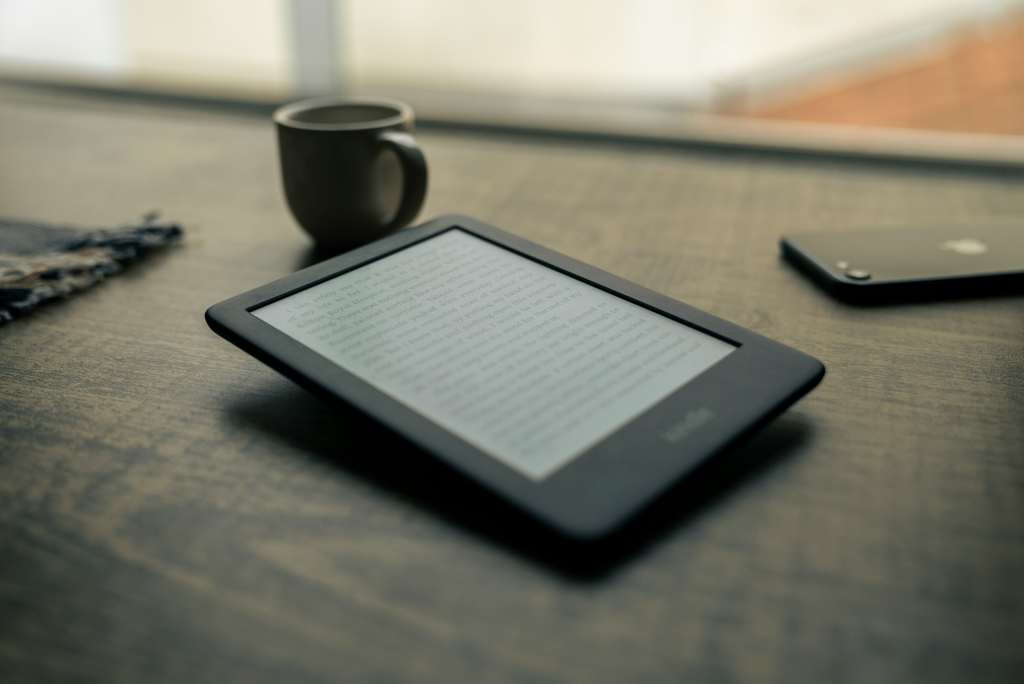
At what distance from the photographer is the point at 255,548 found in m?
0.29

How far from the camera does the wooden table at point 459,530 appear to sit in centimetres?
25

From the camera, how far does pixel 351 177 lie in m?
0.52

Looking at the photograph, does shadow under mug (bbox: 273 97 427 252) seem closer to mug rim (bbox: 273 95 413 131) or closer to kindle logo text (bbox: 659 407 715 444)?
mug rim (bbox: 273 95 413 131)

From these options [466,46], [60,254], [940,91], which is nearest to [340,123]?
[60,254]

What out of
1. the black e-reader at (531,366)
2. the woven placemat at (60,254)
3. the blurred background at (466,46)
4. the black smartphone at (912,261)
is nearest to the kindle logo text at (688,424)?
the black e-reader at (531,366)

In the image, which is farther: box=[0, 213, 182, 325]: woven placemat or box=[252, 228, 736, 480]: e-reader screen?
box=[0, 213, 182, 325]: woven placemat

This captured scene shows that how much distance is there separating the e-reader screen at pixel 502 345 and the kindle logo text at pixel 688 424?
15 millimetres

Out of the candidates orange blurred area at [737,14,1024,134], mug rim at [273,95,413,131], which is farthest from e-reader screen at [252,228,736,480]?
orange blurred area at [737,14,1024,134]

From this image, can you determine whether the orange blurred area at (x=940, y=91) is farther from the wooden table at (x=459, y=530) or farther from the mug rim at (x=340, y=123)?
the wooden table at (x=459, y=530)

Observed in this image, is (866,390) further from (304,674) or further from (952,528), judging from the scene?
(304,674)

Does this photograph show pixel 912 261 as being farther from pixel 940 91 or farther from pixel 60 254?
pixel 940 91

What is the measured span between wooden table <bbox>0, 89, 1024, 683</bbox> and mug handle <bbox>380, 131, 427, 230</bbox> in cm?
10

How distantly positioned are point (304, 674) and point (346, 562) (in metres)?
0.05

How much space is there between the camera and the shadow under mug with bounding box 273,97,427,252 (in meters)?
0.52
